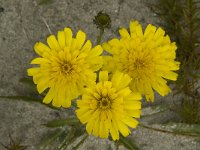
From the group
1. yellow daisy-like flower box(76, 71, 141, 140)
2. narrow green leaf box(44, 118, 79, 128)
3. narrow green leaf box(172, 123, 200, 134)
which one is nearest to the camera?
yellow daisy-like flower box(76, 71, 141, 140)

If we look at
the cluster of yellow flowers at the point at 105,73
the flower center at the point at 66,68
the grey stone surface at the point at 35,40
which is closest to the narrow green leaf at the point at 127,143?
the grey stone surface at the point at 35,40

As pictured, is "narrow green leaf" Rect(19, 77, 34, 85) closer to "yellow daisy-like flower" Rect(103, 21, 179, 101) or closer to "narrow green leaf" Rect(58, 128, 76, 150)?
"narrow green leaf" Rect(58, 128, 76, 150)

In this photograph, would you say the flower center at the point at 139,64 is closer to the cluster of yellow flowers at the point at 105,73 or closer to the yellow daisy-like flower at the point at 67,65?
the cluster of yellow flowers at the point at 105,73

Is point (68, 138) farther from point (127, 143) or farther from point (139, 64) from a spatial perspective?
point (139, 64)

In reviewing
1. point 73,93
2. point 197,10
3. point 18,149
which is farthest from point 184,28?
point 18,149

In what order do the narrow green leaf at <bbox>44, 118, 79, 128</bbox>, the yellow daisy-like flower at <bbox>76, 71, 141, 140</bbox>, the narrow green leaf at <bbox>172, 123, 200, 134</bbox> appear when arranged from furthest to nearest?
the narrow green leaf at <bbox>172, 123, 200, 134</bbox> < the narrow green leaf at <bbox>44, 118, 79, 128</bbox> < the yellow daisy-like flower at <bbox>76, 71, 141, 140</bbox>

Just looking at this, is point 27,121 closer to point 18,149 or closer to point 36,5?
point 18,149

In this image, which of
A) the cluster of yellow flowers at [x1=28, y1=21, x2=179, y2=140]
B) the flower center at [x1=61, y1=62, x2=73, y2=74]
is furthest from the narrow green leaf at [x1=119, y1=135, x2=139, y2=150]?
the flower center at [x1=61, y1=62, x2=73, y2=74]
